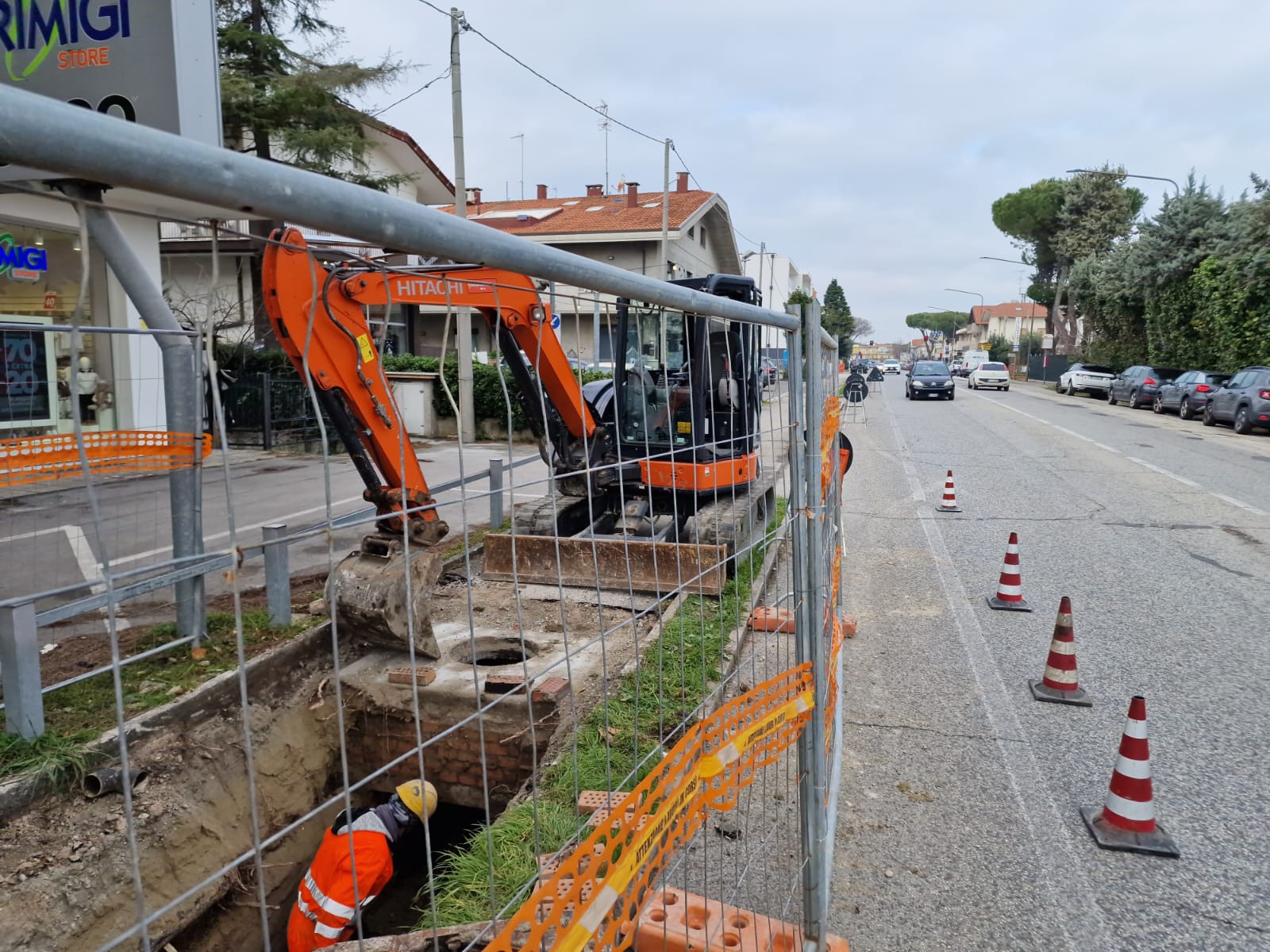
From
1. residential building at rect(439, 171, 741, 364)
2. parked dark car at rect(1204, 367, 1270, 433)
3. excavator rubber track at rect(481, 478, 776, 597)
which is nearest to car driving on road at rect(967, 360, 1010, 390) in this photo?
residential building at rect(439, 171, 741, 364)

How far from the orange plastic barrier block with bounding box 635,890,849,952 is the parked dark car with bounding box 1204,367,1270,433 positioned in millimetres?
20983

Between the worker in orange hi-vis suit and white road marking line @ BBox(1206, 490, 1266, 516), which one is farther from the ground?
white road marking line @ BBox(1206, 490, 1266, 516)

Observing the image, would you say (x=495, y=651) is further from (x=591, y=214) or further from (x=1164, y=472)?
(x=591, y=214)

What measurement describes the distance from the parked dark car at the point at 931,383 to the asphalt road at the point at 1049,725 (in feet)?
68.0

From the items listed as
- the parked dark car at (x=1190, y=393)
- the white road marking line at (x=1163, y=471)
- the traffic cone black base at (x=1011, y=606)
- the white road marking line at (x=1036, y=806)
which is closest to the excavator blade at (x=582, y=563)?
the white road marking line at (x=1036, y=806)

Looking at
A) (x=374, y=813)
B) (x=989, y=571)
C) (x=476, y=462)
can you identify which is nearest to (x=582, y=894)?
(x=374, y=813)

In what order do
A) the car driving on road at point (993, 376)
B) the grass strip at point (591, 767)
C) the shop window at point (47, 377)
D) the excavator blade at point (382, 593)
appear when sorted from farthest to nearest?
the car driving on road at point (993, 376) < the excavator blade at point (382, 593) < the shop window at point (47, 377) < the grass strip at point (591, 767)

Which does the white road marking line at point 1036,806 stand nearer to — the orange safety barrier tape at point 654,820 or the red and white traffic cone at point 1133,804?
the red and white traffic cone at point 1133,804

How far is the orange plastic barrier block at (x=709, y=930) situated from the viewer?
2.52m

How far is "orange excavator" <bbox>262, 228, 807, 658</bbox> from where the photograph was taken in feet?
13.9

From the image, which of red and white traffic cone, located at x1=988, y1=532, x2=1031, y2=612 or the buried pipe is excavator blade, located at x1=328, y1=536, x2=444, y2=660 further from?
red and white traffic cone, located at x1=988, y1=532, x2=1031, y2=612

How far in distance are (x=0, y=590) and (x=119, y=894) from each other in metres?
3.24

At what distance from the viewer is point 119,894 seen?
3.70m

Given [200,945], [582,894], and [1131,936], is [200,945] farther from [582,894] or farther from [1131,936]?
[1131,936]
